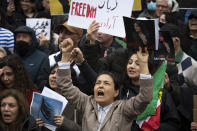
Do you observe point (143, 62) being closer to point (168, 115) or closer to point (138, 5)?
point (168, 115)

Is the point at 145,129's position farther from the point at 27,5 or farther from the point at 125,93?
the point at 27,5

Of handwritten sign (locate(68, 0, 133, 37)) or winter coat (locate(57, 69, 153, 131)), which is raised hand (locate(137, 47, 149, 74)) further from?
handwritten sign (locate(68, 0, 133, 37))

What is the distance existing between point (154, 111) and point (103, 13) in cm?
177

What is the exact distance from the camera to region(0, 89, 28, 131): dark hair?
6656 millimetres

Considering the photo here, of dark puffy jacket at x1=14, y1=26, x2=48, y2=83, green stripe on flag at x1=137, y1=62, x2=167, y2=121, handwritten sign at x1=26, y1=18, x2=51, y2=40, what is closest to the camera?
green stripe on flag at x1=137, y1=62, x2=167, y2=121

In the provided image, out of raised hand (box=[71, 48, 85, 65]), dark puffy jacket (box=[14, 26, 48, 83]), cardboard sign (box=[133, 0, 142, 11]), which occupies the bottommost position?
dark puffy jacket (box=[14, 26, 48, 83])

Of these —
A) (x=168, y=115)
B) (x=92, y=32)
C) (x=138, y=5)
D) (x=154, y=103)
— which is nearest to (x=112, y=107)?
(x=154, y=103)

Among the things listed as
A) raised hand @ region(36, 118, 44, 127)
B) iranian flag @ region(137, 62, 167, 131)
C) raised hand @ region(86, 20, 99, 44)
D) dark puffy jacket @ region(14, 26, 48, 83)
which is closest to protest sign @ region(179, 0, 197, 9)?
raised hand @ region(86, 20, 99, 44)

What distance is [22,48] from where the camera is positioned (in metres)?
8.72

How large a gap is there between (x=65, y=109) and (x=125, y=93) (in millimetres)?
783

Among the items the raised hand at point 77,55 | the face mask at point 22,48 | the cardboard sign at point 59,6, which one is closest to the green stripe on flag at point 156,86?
the raised hand at point 77,55

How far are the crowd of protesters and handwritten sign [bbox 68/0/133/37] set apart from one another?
0.14 meters

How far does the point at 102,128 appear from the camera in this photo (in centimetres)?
607

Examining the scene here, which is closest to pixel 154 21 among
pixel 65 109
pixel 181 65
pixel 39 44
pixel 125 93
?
pixel 125 93
